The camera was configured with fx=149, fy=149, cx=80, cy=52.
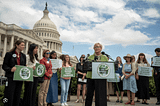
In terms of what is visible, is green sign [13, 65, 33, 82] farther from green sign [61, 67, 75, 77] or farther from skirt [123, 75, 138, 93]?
skirt [123, 75, 138, 93]

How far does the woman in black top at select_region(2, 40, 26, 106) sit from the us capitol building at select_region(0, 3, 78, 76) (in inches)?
1490

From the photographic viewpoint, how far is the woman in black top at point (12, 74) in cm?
375

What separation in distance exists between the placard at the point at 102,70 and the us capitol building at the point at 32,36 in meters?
39.4

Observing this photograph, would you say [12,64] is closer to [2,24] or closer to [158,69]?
[158,69]

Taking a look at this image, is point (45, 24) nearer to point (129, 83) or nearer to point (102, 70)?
point (129, 83)

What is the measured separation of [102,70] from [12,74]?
231cm

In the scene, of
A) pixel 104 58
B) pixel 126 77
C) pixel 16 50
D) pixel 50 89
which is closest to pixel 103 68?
pixel 104 58

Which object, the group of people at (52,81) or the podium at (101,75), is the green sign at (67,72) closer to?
the group of people at (52,81)

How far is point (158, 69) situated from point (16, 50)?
6428mm

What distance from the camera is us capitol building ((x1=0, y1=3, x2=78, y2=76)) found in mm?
47562

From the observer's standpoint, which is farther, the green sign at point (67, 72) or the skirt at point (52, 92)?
the green sign at point (67, 72)

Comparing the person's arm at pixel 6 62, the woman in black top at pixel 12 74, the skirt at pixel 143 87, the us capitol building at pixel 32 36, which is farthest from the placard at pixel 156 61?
the us capitol building at pixel 32 36

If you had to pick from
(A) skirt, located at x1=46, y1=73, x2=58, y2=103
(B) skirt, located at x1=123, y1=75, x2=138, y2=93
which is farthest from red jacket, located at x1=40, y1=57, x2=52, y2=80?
(B) skirt, located at x1=123, y1=75, x2=138, y2=93

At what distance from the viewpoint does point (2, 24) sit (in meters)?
46.4
